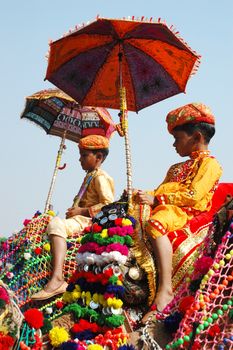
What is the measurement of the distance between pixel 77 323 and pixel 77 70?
298 centimetres

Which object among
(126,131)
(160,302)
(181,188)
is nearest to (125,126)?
(126,131)

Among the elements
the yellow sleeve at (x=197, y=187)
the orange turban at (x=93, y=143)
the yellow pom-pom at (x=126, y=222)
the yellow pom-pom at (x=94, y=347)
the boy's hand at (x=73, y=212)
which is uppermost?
the orange turban at (x=93, y=143)

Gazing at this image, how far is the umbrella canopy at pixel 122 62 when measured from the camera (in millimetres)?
5824

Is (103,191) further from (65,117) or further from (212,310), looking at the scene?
(212,310)

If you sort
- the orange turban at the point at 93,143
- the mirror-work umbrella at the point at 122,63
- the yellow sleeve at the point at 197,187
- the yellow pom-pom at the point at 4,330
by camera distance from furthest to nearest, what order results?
the orange turban at the point at 93,143 → the mirror-work umbrella at the point at 122,63 → the yellow sleeve at the point at 197,187 → the yellow pom-pom at the point at 4,330

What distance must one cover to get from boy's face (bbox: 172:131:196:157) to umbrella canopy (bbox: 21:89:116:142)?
3438mm

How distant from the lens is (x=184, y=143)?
541cm

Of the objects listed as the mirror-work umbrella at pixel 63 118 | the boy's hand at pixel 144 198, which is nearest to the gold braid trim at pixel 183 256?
the boy's hand at pixel 144 198

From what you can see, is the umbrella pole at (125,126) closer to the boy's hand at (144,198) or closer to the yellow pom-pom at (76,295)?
the boy's hand at (144,198)

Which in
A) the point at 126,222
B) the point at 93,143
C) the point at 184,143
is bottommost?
the point at 126,222

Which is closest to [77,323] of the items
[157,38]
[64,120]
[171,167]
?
[171,167]

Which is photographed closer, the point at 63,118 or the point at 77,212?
the point at 77,212

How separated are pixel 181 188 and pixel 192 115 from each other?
64cm

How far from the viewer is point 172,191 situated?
16.9 feet
